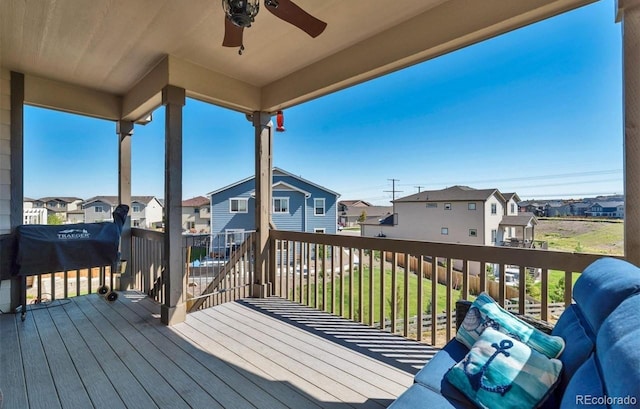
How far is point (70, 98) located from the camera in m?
3.78

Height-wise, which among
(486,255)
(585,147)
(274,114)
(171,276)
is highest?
(274,114)

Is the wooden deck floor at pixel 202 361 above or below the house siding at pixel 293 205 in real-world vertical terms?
below

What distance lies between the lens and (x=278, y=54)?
3.01 meters

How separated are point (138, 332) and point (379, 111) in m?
6.02

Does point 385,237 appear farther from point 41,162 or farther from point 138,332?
point 41,162

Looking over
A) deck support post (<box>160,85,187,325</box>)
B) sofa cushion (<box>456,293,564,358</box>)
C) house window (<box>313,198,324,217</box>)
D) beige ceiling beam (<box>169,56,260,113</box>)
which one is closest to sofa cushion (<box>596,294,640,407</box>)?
sofa cushion (<box>456,293,564,358</box>)

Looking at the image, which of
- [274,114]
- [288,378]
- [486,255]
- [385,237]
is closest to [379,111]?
[274,114]

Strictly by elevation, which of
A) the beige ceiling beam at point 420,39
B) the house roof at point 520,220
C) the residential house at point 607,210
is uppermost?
the beige ceiling beam at point 420,39

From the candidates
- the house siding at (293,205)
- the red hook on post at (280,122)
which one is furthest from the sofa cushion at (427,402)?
the house siding at (293,205)

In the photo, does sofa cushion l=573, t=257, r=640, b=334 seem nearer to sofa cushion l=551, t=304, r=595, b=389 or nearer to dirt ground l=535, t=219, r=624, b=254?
sofa cushion l=551, t=304, r=595, b=389

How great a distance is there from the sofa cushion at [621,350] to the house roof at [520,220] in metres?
1.32

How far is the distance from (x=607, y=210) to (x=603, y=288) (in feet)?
3.39

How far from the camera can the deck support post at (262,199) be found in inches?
154

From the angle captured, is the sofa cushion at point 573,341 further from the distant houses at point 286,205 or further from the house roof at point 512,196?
the distant houses at point 286,205
